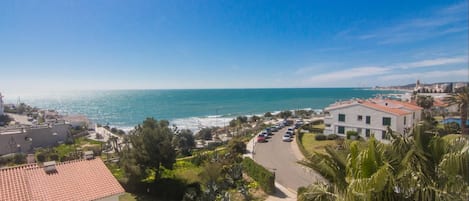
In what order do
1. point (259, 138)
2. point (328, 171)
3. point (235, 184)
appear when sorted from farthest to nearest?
point (259, 138)
point (235, 184)
point (328, 171)

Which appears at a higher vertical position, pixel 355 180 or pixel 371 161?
pixel 371 161

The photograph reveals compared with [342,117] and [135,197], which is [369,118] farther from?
[135,197]

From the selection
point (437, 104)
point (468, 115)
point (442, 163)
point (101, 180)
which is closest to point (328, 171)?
point (442, 163)

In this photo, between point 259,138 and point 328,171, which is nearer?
point 328,171

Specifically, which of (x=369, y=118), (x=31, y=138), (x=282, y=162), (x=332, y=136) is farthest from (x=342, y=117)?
(x=31, y=138)

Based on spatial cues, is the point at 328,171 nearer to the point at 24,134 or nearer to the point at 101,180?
the point at 101,180

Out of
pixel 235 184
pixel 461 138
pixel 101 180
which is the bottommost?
pixel 235 184
